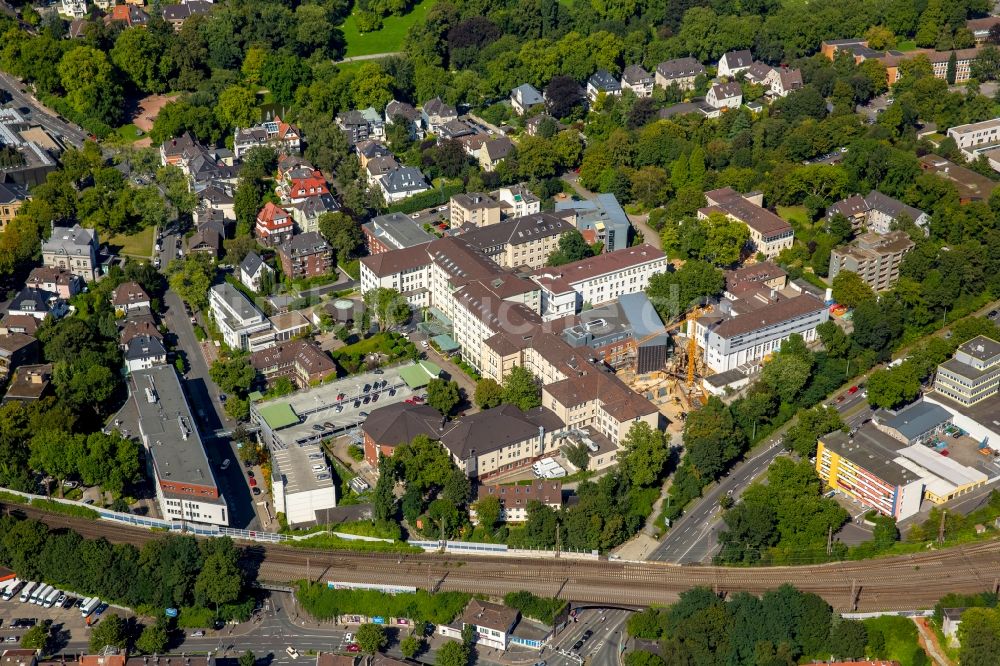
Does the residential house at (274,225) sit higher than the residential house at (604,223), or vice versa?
the residential house at (274,225)

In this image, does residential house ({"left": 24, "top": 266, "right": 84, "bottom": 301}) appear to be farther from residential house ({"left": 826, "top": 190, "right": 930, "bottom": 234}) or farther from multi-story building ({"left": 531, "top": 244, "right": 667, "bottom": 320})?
residential house ({"left": 826, "top": 190, "right": 930, "bottom": 234})

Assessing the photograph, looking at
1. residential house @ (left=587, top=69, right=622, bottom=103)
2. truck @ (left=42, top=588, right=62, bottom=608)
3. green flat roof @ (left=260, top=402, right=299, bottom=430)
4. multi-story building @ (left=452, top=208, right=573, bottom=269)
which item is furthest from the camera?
residential house @ (left=587, top=69, right=622, bottom=103)

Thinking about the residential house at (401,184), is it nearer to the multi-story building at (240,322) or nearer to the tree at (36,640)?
the multi-story building at (240,322)

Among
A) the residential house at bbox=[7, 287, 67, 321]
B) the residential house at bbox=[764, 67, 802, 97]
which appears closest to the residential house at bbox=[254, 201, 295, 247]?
the residential house at bbox=[7, 287, 67, 321]

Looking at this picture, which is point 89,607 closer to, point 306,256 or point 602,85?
point 306,256

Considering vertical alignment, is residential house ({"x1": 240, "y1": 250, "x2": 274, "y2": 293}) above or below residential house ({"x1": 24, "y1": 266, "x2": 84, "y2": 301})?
below

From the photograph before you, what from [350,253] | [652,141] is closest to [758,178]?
[652,141]

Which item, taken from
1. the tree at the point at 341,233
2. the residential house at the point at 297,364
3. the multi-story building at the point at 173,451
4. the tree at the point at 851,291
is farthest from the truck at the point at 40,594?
the tree at the point at 851,291
